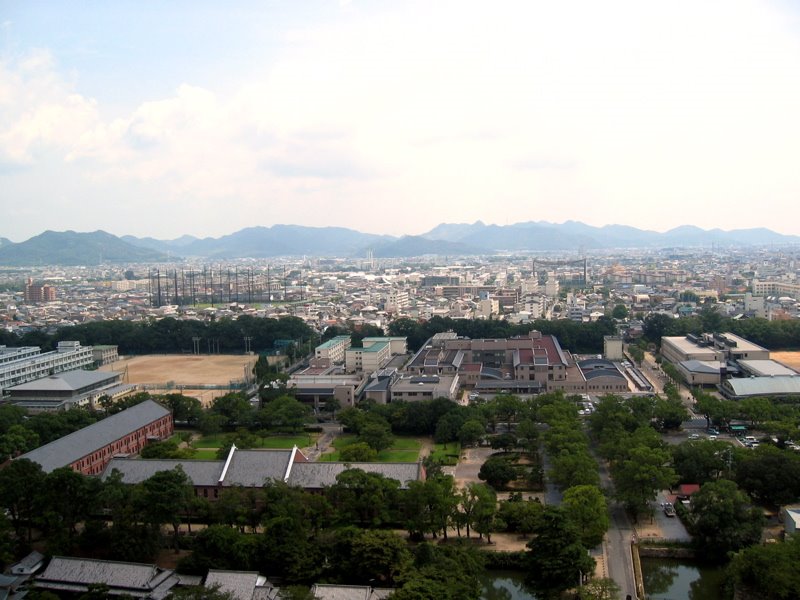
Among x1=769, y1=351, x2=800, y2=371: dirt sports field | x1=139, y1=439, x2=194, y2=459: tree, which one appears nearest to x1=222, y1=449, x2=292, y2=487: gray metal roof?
x1=139, y1=439, x2=194, y2=459: tree

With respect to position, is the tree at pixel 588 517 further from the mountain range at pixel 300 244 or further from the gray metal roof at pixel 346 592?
the mountain range at pixel 300 244

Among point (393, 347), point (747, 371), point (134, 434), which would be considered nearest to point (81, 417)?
point (134, 434)

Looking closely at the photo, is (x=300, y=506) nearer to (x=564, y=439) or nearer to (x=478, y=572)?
(x=478, y=572)

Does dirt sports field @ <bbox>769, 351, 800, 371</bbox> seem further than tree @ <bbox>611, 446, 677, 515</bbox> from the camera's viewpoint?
Yes

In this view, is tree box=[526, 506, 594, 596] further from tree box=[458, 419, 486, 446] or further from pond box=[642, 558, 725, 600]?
tree box=[458, 419, 486, 446]

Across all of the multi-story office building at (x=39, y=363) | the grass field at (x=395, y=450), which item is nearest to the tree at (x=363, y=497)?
the grass field at (x=395, y=450)

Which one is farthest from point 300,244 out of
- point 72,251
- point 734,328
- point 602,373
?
point 602,373

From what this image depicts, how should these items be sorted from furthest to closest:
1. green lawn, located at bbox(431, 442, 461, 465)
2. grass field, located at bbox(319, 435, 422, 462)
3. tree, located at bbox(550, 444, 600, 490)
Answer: grass field, located at bbox(319, 435, 422, 462), green lawn, located at bbox(431, 442, 461, 465), tree, located at bbox(550, 444, 600, 490)
